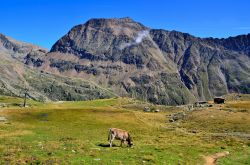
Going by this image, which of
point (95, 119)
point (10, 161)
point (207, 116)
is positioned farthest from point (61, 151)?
point (207, 116)

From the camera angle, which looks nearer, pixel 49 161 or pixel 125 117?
pixel 49 161

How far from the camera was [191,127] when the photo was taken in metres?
92.8

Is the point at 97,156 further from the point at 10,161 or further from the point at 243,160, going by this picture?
the point at 243,160

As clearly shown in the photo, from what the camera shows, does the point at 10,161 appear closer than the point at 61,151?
Yes

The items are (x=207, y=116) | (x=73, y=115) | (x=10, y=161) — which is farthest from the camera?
(x=207, y=116)

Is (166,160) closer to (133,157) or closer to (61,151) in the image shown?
(133,157)

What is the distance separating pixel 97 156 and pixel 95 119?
56.6 meters

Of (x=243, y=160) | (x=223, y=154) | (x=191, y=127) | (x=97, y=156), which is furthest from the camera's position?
(x=191, y=127)

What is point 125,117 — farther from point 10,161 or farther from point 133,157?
point 10,161

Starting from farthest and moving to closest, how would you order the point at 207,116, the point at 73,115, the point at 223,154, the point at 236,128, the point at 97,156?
1. the point at 207,116
2. the point at 73,115
3. the point at 236,128
4. the point at 223,154
5. the point at 97,156

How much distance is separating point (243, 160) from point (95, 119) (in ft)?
182

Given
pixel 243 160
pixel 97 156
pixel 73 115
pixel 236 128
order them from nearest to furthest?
1. pixel 97 156
2. pixel 243 160
3. pixel 236 128
4. pixel 73 115

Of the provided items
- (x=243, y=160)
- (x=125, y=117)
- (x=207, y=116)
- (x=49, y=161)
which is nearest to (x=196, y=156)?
(x=243, y=160)

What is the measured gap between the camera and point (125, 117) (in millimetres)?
100625
